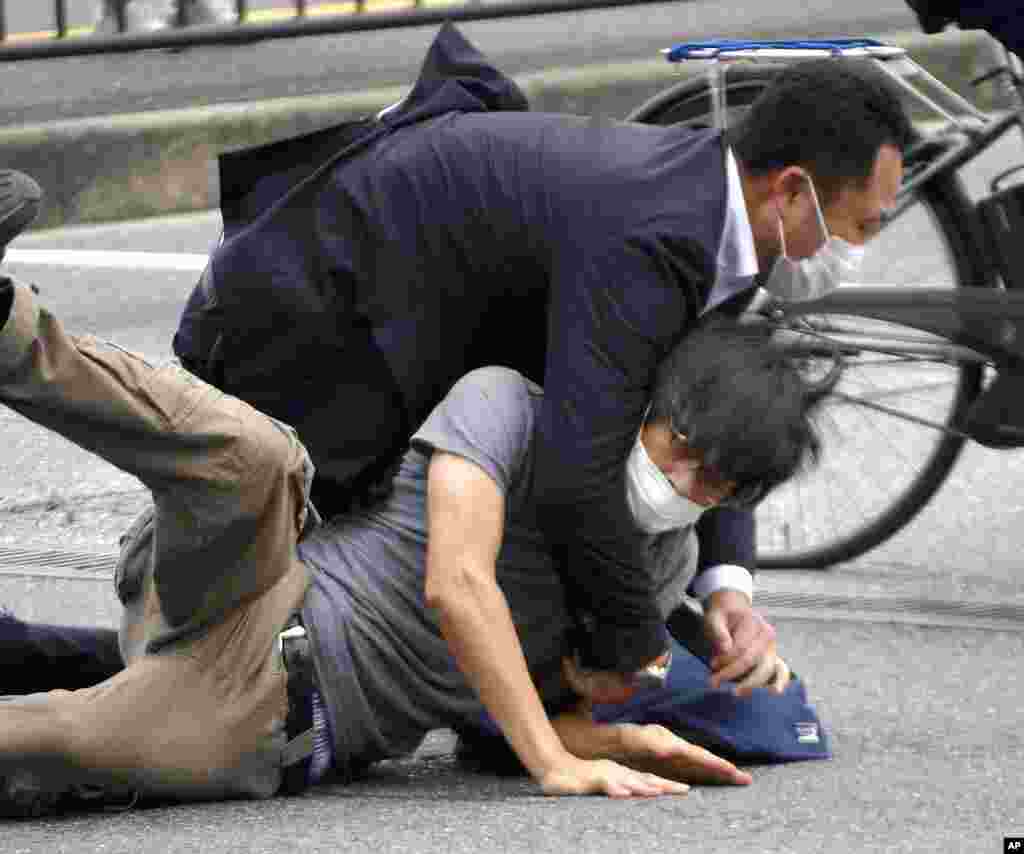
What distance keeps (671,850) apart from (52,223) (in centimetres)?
468

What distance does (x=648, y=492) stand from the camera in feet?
10.7

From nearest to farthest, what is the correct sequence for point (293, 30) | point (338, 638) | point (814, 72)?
point (338, 638)
point (814, 72)
point (293, 30)

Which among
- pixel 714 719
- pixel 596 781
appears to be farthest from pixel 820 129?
pixel 596 781

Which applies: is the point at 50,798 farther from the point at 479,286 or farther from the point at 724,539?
the point at 724,539

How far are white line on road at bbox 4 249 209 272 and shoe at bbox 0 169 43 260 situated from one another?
366 cm

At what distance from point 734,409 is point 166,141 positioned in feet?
14.7

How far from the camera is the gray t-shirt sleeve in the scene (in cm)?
321

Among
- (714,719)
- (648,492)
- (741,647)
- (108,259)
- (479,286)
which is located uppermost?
(479,286)

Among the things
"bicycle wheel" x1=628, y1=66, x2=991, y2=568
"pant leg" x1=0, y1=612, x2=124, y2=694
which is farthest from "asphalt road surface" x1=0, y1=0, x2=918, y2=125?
"pant leg" x1=0, y1=612, x2=124, y2=694

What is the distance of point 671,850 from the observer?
2.99 m

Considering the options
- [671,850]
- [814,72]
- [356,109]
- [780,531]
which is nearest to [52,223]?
[356,109]

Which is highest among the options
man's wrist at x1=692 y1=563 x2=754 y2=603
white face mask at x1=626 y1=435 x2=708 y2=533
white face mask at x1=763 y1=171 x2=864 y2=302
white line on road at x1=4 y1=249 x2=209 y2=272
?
white face mask at x1=763 y1=171 x2=864 y2=302

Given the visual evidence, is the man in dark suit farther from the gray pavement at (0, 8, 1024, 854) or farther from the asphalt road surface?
the asphalt road surface

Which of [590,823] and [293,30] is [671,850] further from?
[293,30]
